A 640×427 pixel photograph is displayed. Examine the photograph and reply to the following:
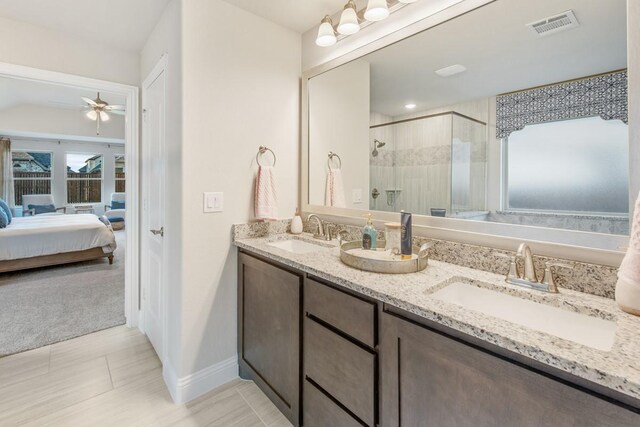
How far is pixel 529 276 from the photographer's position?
1.14 metres

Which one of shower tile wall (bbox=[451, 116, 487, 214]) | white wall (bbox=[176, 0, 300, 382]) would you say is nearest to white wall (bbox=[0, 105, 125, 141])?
white wall (bbox=[176, 0, 300, 382])

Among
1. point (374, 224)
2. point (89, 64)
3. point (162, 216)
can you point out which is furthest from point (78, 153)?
point (374, 224)

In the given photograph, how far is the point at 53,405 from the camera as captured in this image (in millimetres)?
1786

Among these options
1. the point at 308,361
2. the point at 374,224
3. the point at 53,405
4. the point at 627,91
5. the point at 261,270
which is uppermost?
the point at 627,91

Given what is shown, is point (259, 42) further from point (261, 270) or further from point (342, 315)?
point (342, 315)

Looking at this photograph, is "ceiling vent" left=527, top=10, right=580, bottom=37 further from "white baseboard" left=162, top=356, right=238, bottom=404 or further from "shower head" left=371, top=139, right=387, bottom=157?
"white baseboard" left=162, top=356, right=238, bottom=404

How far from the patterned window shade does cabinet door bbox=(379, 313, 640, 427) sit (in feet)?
2.94

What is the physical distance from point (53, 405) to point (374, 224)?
2.13 metres

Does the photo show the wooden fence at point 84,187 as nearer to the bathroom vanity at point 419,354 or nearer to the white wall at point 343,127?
the white wall at point 343,127

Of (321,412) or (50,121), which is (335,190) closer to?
(321,412)

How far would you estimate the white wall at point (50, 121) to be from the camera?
578 centimetres

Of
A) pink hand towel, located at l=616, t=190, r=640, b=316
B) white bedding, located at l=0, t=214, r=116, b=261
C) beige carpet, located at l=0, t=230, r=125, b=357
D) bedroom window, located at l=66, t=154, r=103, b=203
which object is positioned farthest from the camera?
bedroom window, located at l=66, t=154, r=103, b=203

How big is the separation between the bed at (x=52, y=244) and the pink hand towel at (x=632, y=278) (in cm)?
557

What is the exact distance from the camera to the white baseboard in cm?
181
